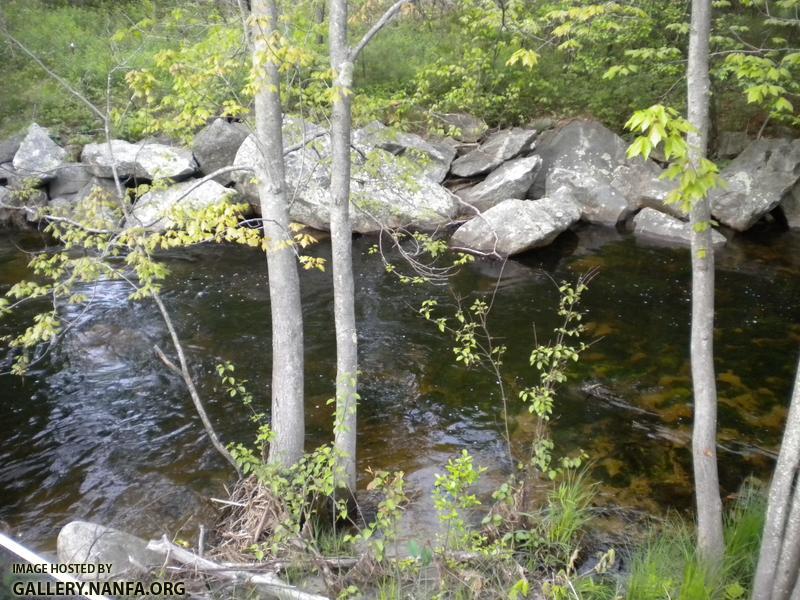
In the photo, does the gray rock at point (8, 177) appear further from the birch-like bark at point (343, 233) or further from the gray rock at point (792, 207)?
the gray rock at point (792, 207)

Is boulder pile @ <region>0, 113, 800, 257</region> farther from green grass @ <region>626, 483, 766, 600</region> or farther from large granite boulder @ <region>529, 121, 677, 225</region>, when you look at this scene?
green grass @ <region>626, 483, 766, 600</region>

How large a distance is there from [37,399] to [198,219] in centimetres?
503

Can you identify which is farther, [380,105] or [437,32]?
[437,32]

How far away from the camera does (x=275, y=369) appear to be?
579cm

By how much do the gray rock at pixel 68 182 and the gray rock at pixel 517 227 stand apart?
9.73 metres

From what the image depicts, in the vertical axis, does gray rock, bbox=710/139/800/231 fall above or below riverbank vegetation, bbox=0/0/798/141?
below

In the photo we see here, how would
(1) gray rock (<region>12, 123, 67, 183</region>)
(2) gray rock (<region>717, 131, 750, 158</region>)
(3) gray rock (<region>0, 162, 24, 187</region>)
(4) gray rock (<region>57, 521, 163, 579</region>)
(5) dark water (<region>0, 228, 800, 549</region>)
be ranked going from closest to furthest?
(4) gray rock (<region>57, 521, 163, 579</region>), (5) dark water (<region>0, 228, 800, 549</region>), (3) gray rock (<region>0, 162, 24, 187</region>), (1) gray rock (<region>12, 123, 67, 183</region>), (2) gray rock (<region>717, 131, 750, 158</region>)

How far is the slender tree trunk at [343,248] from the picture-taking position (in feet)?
16.3

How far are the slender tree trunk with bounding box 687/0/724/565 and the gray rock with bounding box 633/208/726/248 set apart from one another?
10557mm

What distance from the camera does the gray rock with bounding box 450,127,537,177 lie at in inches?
628

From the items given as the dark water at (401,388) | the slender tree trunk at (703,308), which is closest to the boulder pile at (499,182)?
the dark water at (401,388)

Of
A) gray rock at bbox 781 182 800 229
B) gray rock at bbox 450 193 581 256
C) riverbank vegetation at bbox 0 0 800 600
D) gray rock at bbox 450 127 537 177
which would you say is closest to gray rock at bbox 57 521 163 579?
riverbank vegetation at bbox 0 0 800 600

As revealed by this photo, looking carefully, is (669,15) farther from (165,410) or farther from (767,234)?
(165,410)

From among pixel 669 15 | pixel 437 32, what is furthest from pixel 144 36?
pixel 437 32
